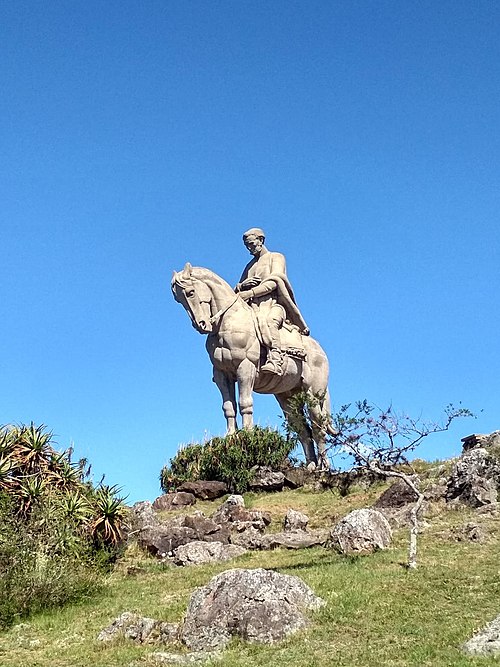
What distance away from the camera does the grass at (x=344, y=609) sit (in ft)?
30.8

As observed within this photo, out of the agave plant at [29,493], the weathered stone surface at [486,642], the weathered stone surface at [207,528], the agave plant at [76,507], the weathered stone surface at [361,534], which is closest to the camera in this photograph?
the weathered stone surface at [486,642]

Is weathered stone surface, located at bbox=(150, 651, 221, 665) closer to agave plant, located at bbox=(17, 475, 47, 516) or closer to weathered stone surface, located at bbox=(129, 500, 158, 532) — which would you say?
agave plant, located at bbox=(17, 475, 47, 516)

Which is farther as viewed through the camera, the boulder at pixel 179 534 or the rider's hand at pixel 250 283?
the rider's hand at pixel 250 283

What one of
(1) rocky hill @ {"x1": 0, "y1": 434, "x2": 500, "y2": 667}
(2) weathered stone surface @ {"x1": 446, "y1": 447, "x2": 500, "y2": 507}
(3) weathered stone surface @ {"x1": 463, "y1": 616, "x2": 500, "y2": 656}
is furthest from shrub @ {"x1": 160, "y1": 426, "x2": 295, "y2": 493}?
(3) weathered stone surface @ {"x1": 463, "y1": 616, "x2": 500, "y2": 656}

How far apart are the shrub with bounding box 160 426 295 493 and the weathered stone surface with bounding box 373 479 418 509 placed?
5.32 metres

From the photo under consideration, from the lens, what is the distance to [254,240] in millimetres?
27078

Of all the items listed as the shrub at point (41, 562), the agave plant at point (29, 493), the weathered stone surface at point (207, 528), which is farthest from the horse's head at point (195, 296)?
the shrub at point (41, 562)

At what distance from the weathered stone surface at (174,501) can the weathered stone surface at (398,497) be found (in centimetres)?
575

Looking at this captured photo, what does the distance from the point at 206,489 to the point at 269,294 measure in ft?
23.7

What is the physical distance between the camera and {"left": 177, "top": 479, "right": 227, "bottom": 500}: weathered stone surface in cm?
2278

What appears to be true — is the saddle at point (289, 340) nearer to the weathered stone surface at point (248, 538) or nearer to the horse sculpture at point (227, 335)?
the horse sculpture at point (227, 335)

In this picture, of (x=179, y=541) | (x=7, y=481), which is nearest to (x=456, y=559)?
(x=179, y=541)

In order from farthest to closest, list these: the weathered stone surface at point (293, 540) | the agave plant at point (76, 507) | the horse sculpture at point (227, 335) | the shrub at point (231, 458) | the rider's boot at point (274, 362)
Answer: the rider's boot at point (274, 362)
the horse sculpture at point (227, 335)
the shrub at point (231, 458)
the weathered stone surface at point (293, 540)
the agave plant at point (76, 507)

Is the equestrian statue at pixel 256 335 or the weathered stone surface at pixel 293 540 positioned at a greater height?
the equestrian statue at pixel 256 335
